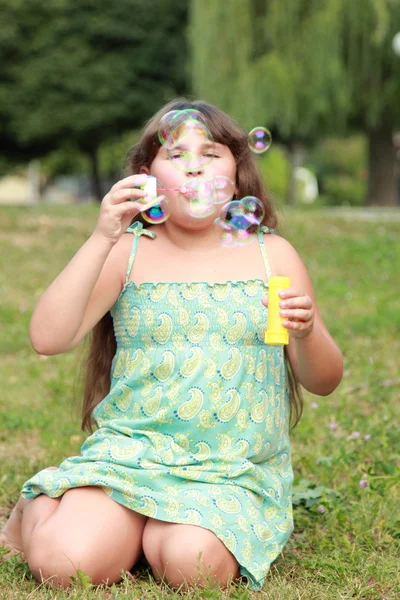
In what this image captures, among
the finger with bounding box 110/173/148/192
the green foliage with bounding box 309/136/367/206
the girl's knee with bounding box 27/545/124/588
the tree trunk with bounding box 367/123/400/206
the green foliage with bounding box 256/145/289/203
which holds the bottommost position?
the girl's knee with bounding box 27/545/124/588

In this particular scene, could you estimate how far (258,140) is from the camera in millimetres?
2777

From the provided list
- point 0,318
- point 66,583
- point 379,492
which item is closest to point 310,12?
point 0,318

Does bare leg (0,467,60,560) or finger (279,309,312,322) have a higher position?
finger (279,309,312,322)

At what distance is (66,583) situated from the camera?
2.15 metres

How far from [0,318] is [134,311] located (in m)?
3.88

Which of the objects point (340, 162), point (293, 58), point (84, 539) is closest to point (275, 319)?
point (84, 539)

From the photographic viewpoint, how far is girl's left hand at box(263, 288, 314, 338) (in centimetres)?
214

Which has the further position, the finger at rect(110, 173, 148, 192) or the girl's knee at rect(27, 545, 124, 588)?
the finger at rect(110, 173, 148, 192)

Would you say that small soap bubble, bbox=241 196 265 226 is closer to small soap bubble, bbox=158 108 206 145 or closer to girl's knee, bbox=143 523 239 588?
small soap bubble, bbox=158 108 206 145

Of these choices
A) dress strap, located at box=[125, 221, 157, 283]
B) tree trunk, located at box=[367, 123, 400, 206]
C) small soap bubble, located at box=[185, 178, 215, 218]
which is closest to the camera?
small soap bubble, located at box=[185, 178, 215, 218]

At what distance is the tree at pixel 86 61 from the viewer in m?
18.6

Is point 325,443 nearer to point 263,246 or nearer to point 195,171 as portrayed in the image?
point 263,246

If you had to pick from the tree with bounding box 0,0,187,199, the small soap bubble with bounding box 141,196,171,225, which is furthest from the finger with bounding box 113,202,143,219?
the tree with bounding box 0,0,187,199

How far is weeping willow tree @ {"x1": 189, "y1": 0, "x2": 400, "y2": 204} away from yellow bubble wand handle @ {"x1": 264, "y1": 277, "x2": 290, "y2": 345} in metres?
9.80
